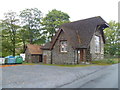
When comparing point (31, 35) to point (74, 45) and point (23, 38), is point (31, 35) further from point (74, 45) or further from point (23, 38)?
point (74, 45)

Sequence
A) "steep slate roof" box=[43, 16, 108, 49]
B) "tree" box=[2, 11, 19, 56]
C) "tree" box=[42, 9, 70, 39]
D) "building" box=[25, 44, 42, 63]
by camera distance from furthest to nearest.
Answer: "tree" box=[42, 9, 70, 39], "tree" box=[2, 11, 19, 56], "building" box=[25, 44, 42, 63], "steep slate roof" box=[43, 16, 108, 49]

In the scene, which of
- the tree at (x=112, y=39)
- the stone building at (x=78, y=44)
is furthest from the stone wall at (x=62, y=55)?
the tree at (x=112, y=39)

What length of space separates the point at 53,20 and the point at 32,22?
18.3 ft

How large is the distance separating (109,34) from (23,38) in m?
20.7

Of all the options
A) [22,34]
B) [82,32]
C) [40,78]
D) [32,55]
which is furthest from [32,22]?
[40,78]

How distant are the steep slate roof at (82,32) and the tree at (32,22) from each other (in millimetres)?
12404

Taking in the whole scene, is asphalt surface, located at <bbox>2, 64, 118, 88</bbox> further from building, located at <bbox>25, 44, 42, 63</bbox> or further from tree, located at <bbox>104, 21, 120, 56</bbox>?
tree, located at <bbox>104, 21, 120, 56</bbox>

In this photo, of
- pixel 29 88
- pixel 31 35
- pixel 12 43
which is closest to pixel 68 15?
pixel 31 35

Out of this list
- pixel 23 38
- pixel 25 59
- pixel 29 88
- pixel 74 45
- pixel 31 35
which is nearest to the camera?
pixel 29 88

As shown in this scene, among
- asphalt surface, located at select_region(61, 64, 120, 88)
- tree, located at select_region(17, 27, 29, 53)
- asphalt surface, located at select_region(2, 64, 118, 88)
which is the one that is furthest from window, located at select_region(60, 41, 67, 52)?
tree, located at select_region(17, 27, 29, 53)

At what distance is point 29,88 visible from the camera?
6191 millimetres

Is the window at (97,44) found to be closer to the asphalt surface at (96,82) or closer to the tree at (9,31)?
the asphalt surface at (96,82)

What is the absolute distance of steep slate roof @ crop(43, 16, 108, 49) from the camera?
Answer: 18430 millimetres

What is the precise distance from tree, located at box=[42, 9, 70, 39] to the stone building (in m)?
8.66
